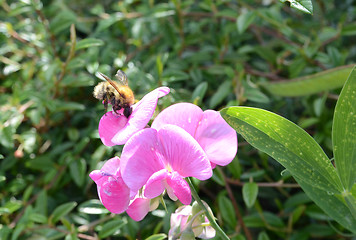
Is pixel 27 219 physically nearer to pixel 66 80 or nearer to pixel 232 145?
pixel 66 80

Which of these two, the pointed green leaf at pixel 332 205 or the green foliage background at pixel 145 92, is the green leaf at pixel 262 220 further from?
the pointed green leaf at pixel 332 205

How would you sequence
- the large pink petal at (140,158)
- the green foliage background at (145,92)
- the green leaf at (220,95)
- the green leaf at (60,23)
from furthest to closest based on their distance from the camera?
the green leaf at (60,23)
the green leaf at (220,95)
the green foliage background at (145,92)
the large pink petal at (140,158)

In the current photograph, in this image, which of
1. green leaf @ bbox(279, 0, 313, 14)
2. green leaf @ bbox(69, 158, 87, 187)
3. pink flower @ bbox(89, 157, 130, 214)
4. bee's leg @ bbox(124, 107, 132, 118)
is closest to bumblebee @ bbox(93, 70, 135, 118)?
bee's leg @ bbox(124, 107, 132, 118)

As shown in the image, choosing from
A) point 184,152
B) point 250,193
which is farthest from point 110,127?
point 250,193

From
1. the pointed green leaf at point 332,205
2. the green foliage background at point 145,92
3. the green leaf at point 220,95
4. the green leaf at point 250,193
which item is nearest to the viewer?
the pointed green leaf at point 332,205

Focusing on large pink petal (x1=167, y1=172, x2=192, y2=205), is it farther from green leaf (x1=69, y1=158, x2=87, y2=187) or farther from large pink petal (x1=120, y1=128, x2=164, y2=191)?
green leaf (x1=69, y1=158, x2=87, y2=187)

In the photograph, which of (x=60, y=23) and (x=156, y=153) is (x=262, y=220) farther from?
(x=60, y=23)

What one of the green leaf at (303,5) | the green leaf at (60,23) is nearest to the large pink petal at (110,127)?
the green leaf at (303,5)
